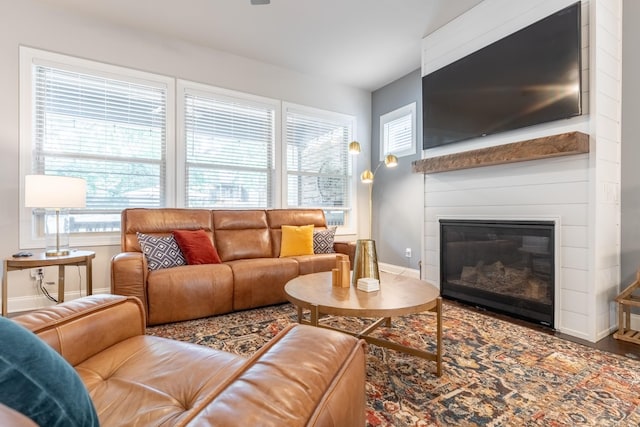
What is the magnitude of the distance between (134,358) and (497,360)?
77.4 inches

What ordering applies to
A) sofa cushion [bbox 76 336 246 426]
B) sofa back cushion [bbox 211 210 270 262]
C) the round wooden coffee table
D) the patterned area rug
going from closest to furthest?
sofa cushion [bbox 76 336 246 426] → the patterned area rug → the round wooden coffee table → sofa back cushion [bbox 211 210 270 262]

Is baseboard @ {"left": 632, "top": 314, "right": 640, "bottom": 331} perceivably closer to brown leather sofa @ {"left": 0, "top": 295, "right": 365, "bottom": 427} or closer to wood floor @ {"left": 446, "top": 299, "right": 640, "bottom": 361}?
wood floor @ {"left": 446, "top": 299, "right": 640, "bottom": 361}

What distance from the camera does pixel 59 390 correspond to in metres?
0.42

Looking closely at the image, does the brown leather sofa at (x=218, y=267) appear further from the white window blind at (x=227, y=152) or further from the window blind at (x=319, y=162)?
the window blind at (x=319, y=162)

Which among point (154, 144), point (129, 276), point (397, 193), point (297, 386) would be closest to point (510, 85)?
point (397, 193)

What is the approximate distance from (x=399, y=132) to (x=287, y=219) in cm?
211

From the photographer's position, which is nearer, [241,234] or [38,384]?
[38,384]

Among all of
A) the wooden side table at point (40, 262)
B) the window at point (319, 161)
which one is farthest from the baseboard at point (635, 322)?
the wooden side table at point (40, 262)

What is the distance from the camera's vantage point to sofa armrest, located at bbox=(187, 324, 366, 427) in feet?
1.78

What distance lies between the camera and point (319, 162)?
4.73m

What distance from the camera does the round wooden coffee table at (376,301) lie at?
1624 millimetres

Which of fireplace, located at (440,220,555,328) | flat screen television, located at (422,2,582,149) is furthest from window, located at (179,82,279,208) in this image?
fireplace, located at (440,220,555,328)

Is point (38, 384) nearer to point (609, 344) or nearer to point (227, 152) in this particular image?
point (609, 344)

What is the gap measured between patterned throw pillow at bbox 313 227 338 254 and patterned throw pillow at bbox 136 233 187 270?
1456 mm
